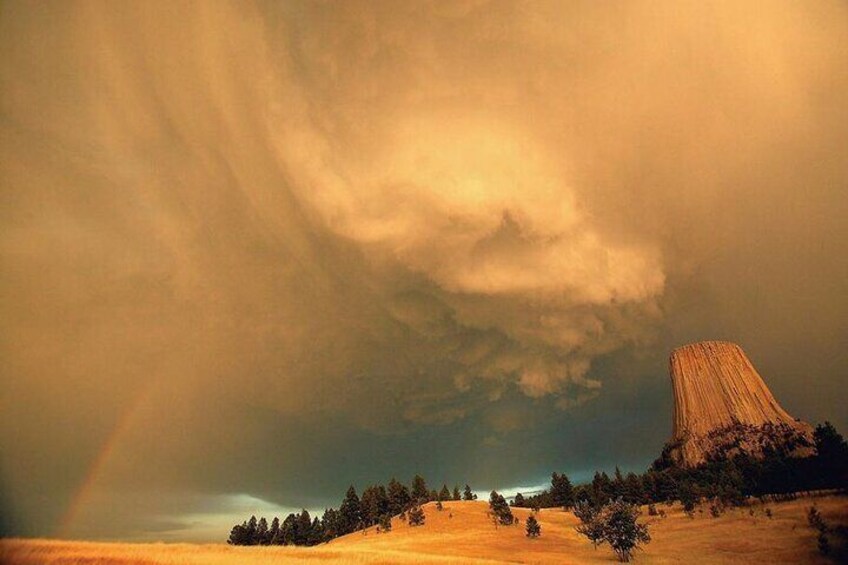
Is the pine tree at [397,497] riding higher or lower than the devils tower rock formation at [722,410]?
lower

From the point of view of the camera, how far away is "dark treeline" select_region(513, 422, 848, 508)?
81.8 metres

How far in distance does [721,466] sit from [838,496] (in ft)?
234

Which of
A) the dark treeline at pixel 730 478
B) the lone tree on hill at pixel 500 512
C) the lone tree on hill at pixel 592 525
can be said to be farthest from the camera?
the lone tree on hill at pixel 500 512

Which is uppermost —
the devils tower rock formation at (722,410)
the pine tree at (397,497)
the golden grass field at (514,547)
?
the devils tower rock formation at (722,410)

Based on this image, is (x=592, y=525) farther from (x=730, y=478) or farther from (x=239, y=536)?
(x=239, y=536)

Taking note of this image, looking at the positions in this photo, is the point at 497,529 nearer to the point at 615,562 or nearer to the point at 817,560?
the point at 615,562

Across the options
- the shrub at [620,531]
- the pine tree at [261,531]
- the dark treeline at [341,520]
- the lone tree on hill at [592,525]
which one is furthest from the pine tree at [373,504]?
the shrub at [620,531]

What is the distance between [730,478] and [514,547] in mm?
77018

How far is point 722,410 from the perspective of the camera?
534 ft

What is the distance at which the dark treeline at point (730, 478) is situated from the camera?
81812 millimetres

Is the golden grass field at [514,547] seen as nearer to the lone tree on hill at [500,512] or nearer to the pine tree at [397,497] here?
the lone tree on hill at [500,512]

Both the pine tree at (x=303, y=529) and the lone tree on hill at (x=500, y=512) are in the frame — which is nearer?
the lone tree on hill at (x=500, y=512)

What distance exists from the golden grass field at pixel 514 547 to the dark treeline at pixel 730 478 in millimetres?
9089

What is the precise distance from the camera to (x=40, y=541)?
1070 inches
